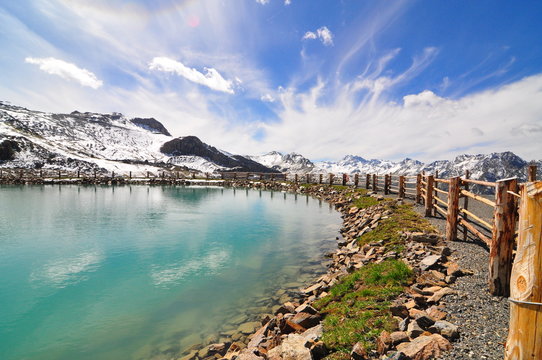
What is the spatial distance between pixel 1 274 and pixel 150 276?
6.82m

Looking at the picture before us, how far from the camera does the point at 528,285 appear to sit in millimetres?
3209

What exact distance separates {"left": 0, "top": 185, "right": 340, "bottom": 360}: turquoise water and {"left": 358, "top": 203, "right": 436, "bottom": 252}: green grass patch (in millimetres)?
3070

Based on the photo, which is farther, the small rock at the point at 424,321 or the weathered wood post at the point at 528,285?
the small rock at the point at 424,321

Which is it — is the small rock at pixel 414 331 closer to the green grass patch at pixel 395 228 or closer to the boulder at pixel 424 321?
the boulder at pixel 424 321

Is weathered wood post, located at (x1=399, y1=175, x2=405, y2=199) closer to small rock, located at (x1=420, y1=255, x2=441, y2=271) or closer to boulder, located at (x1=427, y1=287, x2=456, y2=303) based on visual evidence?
small rock, located at (x1=420, y1=255, x2=441, y2=271)

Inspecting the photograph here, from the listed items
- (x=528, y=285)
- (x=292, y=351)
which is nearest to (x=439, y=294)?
(x=528, y=285)

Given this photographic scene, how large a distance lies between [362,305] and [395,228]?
8886 millimetres

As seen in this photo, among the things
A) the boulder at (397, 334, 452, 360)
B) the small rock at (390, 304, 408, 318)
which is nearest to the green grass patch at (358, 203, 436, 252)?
the small rock at (390, 304, 408, 318)

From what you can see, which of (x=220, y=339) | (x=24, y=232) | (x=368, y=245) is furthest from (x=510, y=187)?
(x=24, y=232)

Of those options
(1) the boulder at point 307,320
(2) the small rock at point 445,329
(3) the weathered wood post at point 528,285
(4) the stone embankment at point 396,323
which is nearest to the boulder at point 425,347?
(4) the stone embankment at point 396,323

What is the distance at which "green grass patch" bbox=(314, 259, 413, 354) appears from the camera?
563cm

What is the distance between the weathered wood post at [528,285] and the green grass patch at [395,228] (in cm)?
840

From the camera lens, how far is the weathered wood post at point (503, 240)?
20.8ft

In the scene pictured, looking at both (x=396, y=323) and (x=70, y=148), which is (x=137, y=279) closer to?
(x=396, y=323)
